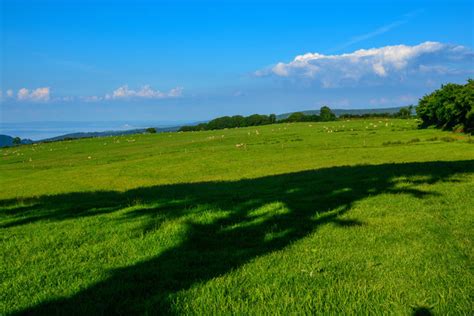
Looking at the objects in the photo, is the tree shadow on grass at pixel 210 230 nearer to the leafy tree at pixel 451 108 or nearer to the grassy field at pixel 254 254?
the grassy field at pixel 254 254

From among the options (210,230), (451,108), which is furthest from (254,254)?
(451,108)

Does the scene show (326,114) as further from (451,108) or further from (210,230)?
(210,230)

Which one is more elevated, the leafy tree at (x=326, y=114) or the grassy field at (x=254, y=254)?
the leafy tree at (x=326, y=114)

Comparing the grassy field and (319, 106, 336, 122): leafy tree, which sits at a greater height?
(319, 106, 336, 122): leafy tree

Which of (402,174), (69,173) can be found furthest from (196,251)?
(69,173)

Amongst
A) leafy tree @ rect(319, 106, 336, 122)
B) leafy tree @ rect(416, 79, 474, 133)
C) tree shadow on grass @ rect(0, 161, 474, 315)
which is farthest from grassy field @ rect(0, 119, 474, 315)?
leafy tree @ rect(319, 106, 336, 122)

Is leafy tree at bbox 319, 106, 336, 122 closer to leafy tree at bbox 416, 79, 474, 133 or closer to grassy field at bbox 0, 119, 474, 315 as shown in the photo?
leafy tree at bbox 416, 79, 474, 133

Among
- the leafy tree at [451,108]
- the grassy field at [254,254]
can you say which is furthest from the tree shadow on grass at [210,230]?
the leafy tree at [451,108]

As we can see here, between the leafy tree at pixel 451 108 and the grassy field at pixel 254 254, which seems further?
the leafy tree at pixel 451 108

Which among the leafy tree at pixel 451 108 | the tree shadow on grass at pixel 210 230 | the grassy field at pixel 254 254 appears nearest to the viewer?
the grassy field at pixel 254 254

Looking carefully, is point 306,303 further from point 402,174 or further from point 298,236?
point 402,174

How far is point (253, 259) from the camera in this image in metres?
7.56

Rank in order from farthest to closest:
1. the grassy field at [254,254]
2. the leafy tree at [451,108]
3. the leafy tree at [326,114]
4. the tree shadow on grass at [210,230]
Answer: the leafy tree at [326,114] < the leafy tree at [451,108] < the tree shadow on grass at [210,230] < the grassy field at [254,254]

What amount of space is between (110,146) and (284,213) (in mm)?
91827
